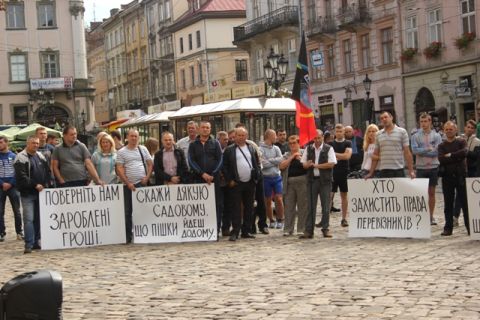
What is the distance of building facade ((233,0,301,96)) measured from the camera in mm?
51781

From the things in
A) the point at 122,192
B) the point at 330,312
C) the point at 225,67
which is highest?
the point at 225,67

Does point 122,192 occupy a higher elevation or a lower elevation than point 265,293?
higher

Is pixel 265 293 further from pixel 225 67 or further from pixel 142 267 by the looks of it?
pixel 225 67

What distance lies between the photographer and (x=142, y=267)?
36.3 ft

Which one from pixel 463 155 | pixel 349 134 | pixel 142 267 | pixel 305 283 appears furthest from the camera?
pixel 349 134

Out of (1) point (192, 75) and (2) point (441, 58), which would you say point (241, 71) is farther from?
(2) point (441, 58)

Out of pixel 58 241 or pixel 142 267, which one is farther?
pixel 58 241

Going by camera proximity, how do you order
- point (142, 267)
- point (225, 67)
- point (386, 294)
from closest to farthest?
point (386, 294) < point (142, 267) < point (225, 67)

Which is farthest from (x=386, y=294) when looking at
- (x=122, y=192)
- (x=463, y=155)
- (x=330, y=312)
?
(x=122, y=192)

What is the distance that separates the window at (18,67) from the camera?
63316 mm

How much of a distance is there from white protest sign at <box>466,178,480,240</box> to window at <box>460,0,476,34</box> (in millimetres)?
25877

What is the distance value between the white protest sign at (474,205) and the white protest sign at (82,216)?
17.7 feet

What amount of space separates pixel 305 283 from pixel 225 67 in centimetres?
6068

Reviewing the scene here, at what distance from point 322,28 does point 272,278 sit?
3941cm
